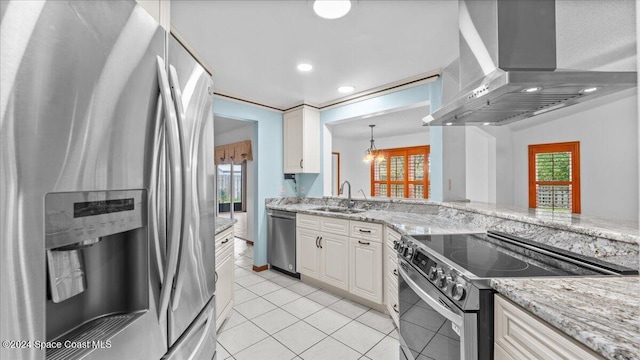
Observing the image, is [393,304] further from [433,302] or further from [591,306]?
[591,306]

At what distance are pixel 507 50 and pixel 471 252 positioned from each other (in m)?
1.07

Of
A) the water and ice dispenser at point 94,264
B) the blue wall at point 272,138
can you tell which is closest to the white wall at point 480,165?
the blue wall at point 272,138

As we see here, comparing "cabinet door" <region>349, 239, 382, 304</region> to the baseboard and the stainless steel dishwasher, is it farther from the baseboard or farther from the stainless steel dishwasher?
the baseboard

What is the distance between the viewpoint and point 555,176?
430 centimetres

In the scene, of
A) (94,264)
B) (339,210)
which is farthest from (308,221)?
(94,264)

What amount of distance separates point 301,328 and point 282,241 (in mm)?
1365

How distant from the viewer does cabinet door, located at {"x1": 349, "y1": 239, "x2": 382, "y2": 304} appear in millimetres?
2449

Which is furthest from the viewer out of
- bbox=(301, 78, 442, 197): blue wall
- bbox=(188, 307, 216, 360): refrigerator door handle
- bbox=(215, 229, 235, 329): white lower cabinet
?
bbox=(301, 78, 442, 197): blue wall

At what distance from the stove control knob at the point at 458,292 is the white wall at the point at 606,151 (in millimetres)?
3350

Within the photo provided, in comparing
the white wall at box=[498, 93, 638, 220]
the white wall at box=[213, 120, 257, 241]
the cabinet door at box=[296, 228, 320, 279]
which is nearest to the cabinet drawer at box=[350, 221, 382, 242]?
the cabinet door at box=[296, 228, 320, 279]

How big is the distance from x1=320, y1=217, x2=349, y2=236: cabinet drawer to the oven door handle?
114cm

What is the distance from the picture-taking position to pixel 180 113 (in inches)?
32.1

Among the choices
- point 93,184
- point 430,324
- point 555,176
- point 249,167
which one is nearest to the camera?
point 93,184

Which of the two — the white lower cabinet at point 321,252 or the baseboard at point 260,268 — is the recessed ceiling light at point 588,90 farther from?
the baseboard at point 260,268
